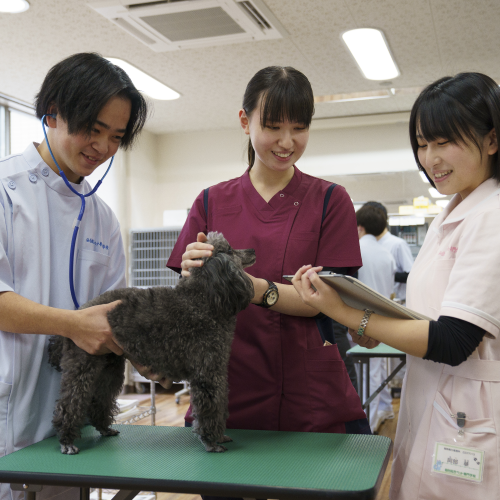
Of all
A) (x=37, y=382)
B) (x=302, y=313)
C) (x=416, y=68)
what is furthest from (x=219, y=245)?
(x=416, y=68)

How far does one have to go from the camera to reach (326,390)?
135cm

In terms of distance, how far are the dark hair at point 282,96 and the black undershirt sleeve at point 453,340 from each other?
0.67m

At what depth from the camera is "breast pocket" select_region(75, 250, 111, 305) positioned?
1.52 meters

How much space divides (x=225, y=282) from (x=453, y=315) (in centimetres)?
52

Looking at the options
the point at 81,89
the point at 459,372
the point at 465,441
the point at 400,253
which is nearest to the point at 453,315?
the point at 459,372

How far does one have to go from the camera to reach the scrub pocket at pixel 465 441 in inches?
42.3

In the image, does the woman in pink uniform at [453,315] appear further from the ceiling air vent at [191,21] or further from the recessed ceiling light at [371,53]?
the recessed ceiling light at [371,53]

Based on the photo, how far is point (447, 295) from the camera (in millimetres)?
1103

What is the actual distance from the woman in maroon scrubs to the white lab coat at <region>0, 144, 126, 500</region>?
0.40m

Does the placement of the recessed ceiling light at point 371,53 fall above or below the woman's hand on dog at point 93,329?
above

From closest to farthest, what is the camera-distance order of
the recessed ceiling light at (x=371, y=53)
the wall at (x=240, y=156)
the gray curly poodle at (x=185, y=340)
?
the gray curly poodle at (x=185, y=340) → the recessed ceiling light at (x=371, y=53) → the wall at (x=240, y=156)

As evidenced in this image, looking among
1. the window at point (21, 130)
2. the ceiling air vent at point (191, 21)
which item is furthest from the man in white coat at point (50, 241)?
the window at point (21, 130)

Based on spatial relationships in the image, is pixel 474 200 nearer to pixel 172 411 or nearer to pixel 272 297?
pixel 272 297

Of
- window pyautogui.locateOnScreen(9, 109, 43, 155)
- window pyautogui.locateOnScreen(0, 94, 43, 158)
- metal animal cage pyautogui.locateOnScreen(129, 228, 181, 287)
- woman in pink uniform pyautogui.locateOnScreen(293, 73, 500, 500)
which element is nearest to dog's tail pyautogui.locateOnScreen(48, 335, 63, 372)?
woman in pink uniform pyautogui.locateOnScreen(293, 73, 500, 500)
